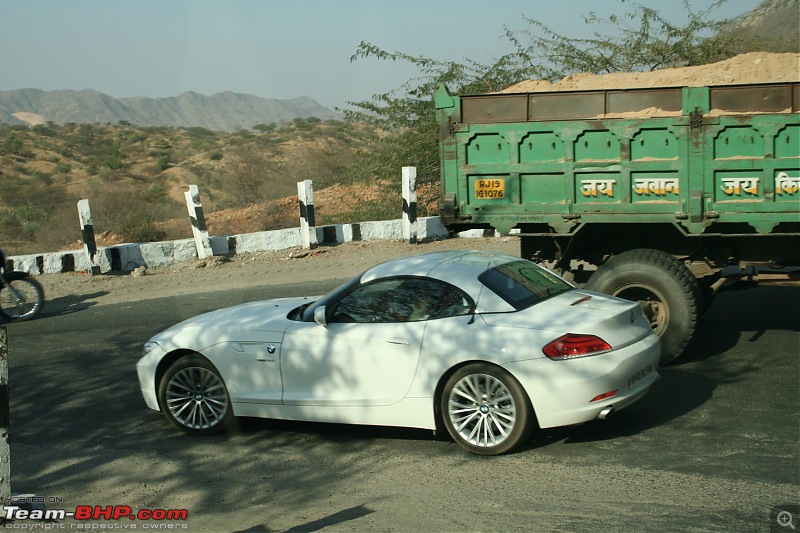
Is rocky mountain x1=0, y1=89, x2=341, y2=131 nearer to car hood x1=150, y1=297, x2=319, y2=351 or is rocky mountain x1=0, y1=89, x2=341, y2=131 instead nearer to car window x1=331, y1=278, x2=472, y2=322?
car hood x1=150, y1=297, x2=319, y2=351

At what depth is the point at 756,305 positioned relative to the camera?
1070 cm

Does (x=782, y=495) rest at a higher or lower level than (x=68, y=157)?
lower

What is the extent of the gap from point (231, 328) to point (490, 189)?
332 cm

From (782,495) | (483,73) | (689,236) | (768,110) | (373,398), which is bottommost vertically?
(782,495)

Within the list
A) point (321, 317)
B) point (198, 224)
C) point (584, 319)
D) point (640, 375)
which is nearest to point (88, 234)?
point (198, 224)

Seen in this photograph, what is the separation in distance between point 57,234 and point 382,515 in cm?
2201

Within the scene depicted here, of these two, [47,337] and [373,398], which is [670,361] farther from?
[47,337]

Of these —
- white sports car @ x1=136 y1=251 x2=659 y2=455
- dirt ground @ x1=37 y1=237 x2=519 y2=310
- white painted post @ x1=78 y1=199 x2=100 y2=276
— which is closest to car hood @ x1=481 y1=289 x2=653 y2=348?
white sports car @ x1=136 y1=251 x2=659 y2=455

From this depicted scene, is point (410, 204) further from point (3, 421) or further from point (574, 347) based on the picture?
point (3, 421)

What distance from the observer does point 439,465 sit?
5.95m

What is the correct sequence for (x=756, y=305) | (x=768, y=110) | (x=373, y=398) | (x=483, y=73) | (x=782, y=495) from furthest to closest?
1. (x=483, y=73)
2. (x=756, y=305)
3. (x=768, y=110)
4. (x=373, y=398)
5. (x=782, y=495)

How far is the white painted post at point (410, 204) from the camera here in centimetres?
1661

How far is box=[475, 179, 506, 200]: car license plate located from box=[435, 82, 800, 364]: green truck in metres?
0.01

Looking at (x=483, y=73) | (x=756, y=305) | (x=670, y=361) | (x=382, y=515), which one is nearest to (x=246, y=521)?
(x=382, y=515)
